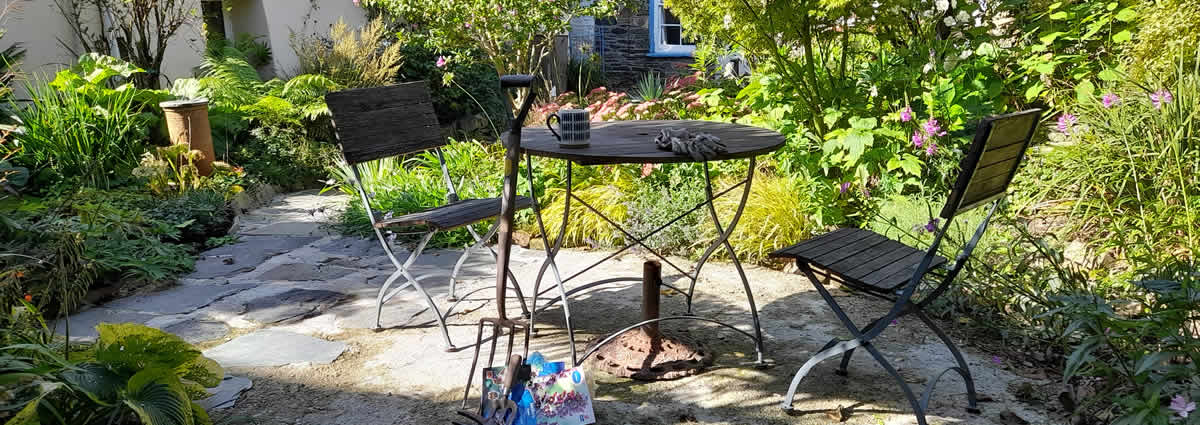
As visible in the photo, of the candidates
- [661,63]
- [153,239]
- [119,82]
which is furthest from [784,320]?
[661,63]

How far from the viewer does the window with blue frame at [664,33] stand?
40.7ft

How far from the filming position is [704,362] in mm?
3309

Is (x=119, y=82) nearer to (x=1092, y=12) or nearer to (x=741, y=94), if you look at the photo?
(x=741, y=94)

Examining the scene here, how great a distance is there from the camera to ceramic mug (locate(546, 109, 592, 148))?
10.0 feet

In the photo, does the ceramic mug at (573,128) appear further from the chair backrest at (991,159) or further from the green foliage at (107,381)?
the green foliage at (107,381)

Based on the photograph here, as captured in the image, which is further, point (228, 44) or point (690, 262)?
point (228, 44)

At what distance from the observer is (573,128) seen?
3.07 m

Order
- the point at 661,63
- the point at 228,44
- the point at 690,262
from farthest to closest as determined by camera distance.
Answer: the point at 661,63 → the point at 228,44 → the point at 690,262

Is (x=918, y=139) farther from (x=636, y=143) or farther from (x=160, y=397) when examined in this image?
(x=160, y=397)

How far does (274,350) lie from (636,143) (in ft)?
5.65

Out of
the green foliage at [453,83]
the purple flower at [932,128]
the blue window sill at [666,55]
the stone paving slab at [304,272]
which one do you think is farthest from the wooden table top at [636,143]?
the blue window sill at [666,55]

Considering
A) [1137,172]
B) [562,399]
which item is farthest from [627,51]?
[562,399]

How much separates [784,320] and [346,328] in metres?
1.94

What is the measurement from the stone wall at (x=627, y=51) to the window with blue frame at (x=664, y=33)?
0.10m
